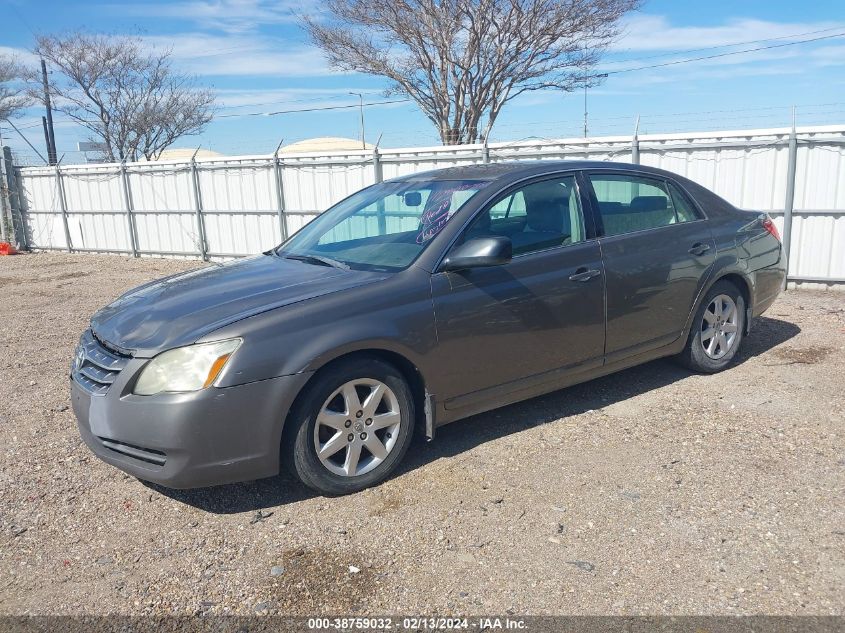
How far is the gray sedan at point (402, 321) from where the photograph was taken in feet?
11.1

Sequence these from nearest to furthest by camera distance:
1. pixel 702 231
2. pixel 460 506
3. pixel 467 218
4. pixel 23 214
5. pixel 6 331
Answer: pixel 460 506, pixel 467 218, pixel 702 231, pixel 6 331, pixel 23 214

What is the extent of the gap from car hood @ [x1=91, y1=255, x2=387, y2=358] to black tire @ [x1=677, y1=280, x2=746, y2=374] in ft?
8.68

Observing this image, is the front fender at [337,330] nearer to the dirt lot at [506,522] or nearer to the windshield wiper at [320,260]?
the windshield wiper at [320,260]

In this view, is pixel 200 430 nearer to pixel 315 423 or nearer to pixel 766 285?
pixel 315 423

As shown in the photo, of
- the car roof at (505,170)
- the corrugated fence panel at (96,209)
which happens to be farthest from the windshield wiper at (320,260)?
the corrugated fence panel at (96,209)

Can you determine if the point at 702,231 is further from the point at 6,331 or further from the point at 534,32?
the point at 534,32

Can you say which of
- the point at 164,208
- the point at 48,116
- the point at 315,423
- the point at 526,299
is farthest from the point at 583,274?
the point at 48,116

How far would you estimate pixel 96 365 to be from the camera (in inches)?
145

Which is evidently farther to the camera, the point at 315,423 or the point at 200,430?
the point at 315,423

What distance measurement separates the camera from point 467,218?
13.6 ft

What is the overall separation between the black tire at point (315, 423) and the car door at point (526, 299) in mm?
300

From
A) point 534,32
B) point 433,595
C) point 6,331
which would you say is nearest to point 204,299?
point 433,595

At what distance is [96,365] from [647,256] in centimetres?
344

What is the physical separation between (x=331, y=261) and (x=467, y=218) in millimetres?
865
